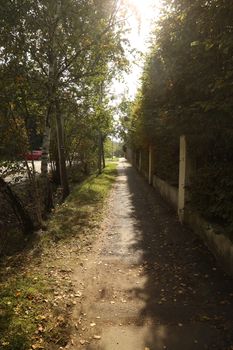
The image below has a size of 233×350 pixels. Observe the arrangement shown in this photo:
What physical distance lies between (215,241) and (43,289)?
2993 mm

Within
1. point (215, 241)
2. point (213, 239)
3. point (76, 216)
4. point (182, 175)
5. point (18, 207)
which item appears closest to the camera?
point (215, 241)

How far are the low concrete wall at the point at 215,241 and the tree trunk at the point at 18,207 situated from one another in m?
3.75

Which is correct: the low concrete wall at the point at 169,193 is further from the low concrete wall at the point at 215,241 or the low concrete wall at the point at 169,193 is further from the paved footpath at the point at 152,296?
the low concrete wall at the point at 215,241

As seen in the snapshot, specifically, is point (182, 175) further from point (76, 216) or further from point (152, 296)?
point (152, 296)

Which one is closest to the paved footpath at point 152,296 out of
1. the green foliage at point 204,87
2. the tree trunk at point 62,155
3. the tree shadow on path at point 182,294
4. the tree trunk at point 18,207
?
the tree shadow on path at point 182,294

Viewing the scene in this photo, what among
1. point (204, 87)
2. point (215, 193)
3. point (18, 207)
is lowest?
point (18, 207)

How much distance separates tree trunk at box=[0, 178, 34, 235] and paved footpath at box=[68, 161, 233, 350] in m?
1.74

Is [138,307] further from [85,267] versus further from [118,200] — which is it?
[118,200]

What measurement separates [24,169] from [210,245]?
4224 millimetres

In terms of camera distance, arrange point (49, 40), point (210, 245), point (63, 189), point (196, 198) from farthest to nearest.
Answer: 1. point (63, 189)
2. point (49, 40)
3. point (196, 198)
4. point (210, 245)

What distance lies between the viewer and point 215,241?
5555mm

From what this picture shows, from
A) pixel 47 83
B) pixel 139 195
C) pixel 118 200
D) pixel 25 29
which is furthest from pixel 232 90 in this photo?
pixel 139 195

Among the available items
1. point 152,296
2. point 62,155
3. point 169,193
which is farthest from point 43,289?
point 62,155

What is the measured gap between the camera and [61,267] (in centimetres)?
546
